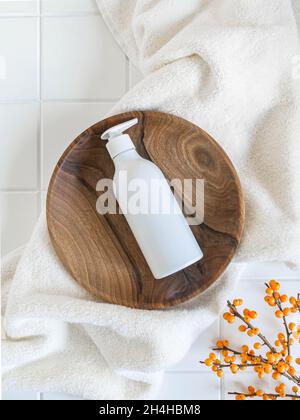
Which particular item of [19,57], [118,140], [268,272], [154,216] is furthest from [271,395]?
[19,57]

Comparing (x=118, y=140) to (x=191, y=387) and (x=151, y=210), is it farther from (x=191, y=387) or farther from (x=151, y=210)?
(x=191, y=387)

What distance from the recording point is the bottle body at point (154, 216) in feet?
2.42

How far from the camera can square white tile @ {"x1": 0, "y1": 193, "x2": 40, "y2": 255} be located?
0.92m

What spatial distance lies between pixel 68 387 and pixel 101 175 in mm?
379

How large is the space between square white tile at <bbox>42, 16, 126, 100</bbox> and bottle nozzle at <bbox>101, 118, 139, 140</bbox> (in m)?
0.16

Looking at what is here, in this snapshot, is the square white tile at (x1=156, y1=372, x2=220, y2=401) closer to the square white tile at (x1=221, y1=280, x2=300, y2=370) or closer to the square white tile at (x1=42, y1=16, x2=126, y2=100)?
the square white tile at (x1=221, y1=280, x2=300, y2=370)

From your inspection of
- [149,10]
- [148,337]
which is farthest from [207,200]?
[149,10]

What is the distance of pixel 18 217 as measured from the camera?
3.01ft

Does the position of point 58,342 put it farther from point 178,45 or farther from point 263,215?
point 178,45

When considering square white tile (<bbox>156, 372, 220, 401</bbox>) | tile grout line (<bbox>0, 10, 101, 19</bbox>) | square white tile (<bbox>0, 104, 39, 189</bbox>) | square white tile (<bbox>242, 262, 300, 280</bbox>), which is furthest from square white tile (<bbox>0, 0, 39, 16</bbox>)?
square white tile (<bbox>156, 372, 220, 401</bbox>)

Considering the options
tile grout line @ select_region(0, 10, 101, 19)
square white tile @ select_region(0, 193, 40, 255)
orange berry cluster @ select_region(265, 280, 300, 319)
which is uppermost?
tile grout line @ select_region(0, 10, 101, 19)

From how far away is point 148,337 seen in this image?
772 mm

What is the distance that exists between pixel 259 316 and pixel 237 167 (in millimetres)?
301

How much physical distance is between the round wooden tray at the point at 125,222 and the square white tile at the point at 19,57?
0.71ft
